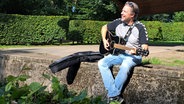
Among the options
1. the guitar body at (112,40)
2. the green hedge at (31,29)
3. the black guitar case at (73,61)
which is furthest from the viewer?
the green hedge at (31,29)

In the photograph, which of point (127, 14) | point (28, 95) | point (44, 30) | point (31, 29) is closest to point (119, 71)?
point (127, 14)

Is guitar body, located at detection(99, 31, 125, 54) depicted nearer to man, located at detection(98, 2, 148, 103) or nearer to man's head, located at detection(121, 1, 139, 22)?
man, located at detection(98, 2, 148, 103)

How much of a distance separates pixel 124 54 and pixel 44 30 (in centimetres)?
2088

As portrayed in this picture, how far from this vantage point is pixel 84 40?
1053 inches

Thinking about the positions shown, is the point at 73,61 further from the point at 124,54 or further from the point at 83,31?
the point at 83,31

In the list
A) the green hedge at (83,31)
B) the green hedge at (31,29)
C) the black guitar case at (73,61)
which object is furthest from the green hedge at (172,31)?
the black guitar case at (73,61)

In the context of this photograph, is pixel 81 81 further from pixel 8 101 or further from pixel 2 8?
pixel 2 8

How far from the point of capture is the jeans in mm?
4332

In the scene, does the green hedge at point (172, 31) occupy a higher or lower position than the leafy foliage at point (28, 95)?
lower

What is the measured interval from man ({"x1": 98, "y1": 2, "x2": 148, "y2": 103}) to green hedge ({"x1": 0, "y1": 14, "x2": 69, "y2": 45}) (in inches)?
772

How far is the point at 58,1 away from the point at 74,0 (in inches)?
174

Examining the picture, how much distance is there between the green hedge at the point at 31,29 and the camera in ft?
77.7

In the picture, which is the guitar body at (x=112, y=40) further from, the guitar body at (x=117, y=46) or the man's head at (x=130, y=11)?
the man's head at (x=130, y=11)

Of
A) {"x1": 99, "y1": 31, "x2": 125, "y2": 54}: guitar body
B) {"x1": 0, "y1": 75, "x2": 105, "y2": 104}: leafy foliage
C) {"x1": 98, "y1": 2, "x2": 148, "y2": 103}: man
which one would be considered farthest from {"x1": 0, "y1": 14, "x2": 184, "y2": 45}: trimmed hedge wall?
{"x1": 0, "y1": 75, "x2": 105, "y2": 104}: leafy foliage
